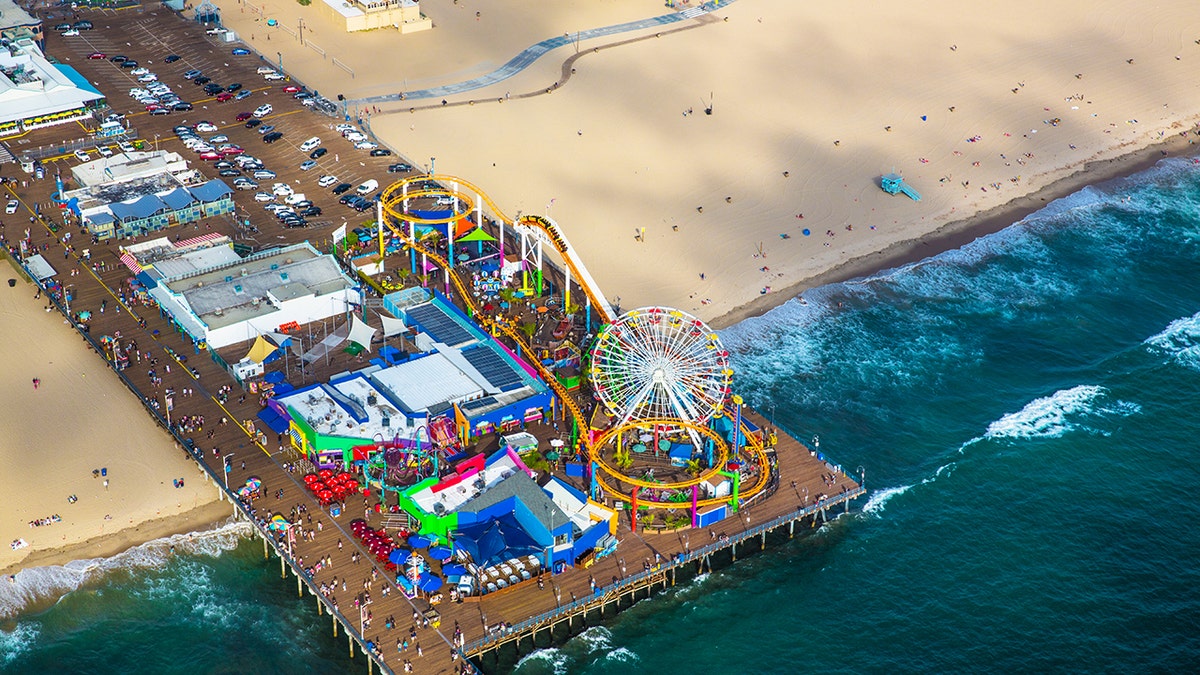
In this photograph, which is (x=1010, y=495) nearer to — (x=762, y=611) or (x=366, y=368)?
(x=762, y=611)

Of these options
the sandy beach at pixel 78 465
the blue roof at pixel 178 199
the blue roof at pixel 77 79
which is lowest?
the sandy beach at pixel 78 465

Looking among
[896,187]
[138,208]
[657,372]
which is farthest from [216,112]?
[657,372]

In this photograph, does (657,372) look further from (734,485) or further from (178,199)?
(178,199)

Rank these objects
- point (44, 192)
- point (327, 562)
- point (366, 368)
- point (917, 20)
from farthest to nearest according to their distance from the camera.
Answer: point (917, 20), point (44, 192), point (366, 368), point (327, 562)

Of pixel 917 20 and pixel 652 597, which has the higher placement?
pixel 917 20

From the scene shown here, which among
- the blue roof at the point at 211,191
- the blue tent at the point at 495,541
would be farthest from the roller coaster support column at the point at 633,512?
the blue roof at the point at 211,191

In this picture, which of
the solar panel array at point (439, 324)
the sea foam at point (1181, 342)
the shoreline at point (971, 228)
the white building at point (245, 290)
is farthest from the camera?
the shoreline at point (971, 228)

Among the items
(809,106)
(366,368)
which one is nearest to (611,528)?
(366,368)

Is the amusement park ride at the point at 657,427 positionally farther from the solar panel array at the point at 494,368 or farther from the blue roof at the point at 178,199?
the blue roof at the point at 178,199
